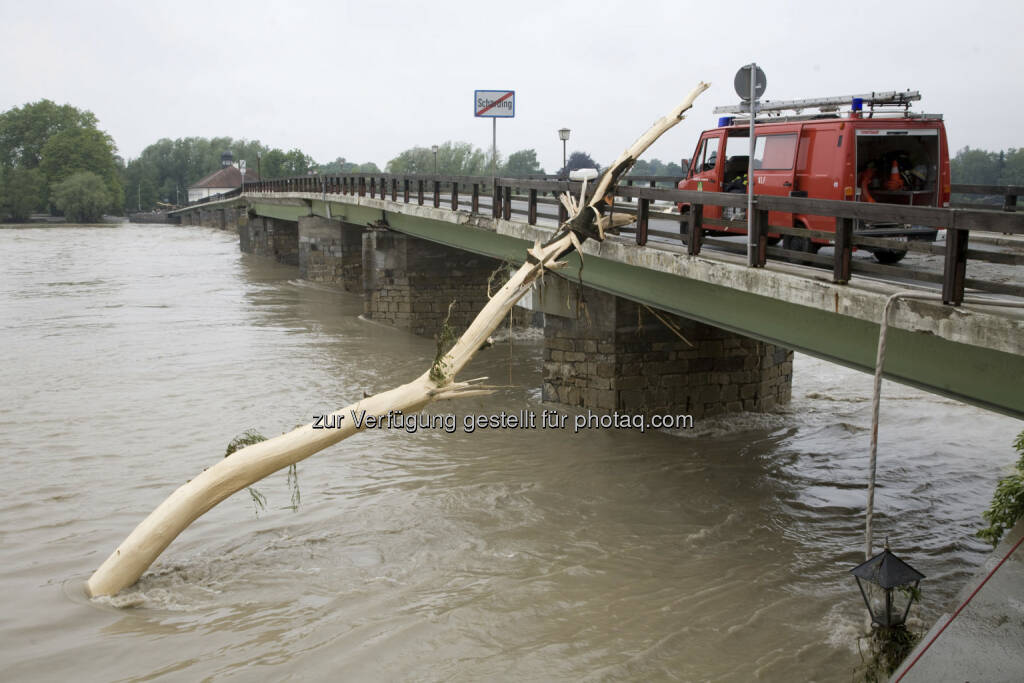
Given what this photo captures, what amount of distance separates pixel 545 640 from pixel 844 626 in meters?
2.58

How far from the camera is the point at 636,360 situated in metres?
14.0

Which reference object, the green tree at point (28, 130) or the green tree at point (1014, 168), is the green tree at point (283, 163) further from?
the green tree at point (1014, 168)

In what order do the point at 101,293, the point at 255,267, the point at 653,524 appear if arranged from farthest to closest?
the point at 255,267 < the point at 101,293 < the point at 653,524

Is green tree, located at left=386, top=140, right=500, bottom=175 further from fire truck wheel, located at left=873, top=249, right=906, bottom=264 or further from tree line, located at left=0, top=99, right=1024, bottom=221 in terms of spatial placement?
fire truck wheel, located at left=873, top=249, right=906, bottom=264

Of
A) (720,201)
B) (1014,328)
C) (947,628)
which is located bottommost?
(947,628)

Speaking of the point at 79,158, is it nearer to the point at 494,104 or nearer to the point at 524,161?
the point at 524,161

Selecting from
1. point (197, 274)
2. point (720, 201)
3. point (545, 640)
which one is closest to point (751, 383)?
point (720, 201)

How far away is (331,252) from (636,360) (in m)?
23.9

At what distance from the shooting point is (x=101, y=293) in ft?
109

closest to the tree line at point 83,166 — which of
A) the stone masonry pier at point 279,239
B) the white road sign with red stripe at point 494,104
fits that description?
the stone masonry pier at point 279,239

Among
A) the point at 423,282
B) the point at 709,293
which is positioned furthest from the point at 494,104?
the point at 423,282

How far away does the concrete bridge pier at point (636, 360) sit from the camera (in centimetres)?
1384

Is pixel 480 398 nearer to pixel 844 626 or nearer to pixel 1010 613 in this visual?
pixel 844 626

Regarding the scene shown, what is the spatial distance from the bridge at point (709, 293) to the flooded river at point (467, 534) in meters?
1.05
